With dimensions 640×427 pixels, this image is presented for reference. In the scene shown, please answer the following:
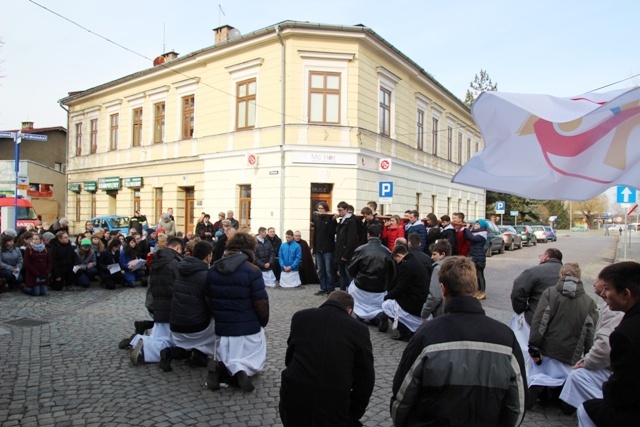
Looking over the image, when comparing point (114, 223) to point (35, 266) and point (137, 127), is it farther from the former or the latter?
point (35, 266)

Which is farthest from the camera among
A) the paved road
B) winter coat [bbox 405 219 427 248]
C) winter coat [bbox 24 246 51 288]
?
winter coat [bbox 405 219 427 248]

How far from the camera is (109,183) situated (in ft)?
93.2

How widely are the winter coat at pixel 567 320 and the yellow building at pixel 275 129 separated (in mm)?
11990

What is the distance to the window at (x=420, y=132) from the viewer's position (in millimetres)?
25922

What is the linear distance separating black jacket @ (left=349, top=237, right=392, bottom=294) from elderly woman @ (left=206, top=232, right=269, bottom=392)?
3.16 metres

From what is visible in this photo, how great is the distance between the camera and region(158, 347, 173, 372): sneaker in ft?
18.7

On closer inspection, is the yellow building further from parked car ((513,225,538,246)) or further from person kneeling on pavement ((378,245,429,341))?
person kneeling on pavement ((378,245,429,341))

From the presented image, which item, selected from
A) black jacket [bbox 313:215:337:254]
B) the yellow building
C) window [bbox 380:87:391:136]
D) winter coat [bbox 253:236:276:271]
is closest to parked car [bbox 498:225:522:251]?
the yellow building

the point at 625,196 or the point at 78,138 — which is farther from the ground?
the point at 78,138

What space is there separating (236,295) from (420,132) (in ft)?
75.3

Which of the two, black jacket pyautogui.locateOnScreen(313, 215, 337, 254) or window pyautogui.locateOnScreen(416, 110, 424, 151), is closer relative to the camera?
black jacket pyautogui.locateOnScreen(313, 215, 337, 254)

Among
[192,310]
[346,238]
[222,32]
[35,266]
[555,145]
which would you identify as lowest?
[35,266]

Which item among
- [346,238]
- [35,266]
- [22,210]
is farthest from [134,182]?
[346,238]

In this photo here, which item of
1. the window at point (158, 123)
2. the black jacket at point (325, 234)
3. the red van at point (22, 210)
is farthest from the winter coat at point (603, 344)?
the red van at point (22, 210)
